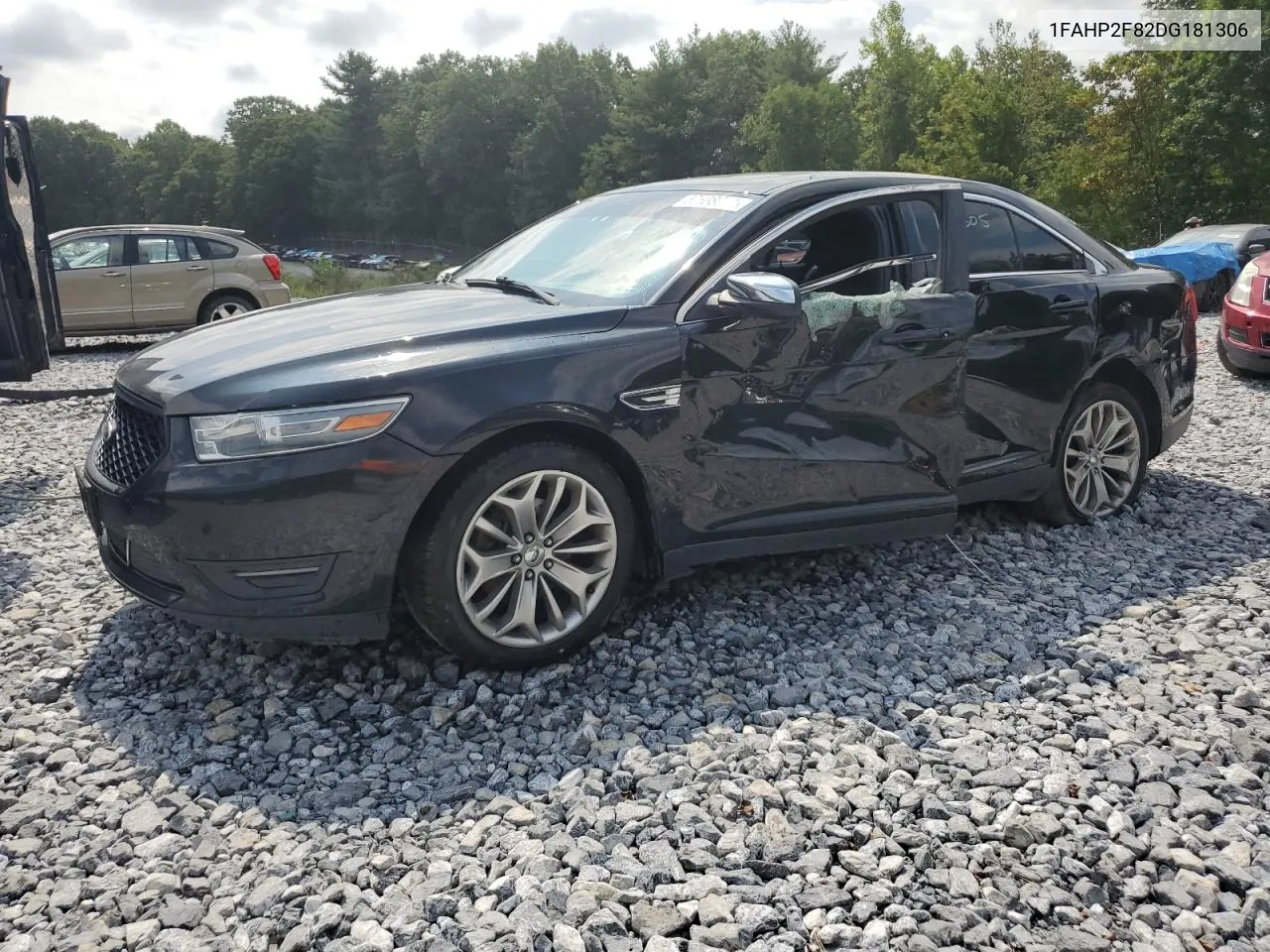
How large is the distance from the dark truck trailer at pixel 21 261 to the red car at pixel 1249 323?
9.58 metres

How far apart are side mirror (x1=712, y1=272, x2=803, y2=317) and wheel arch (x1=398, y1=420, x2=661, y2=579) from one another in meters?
0.69

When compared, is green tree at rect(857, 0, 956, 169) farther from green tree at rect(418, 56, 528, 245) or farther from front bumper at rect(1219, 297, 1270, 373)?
front bumper at rect(1219, 297, 1270, 373)

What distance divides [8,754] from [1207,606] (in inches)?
173

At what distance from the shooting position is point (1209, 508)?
605cm

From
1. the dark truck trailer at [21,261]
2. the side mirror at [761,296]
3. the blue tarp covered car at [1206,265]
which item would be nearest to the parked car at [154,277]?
the dark truck trailer at [21,261]

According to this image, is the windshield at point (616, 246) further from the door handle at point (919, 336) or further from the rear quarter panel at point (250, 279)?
the rear quarter panel at point (250, 279)

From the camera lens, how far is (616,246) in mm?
4566

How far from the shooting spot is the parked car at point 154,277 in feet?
45.1

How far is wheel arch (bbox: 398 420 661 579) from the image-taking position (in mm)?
3609

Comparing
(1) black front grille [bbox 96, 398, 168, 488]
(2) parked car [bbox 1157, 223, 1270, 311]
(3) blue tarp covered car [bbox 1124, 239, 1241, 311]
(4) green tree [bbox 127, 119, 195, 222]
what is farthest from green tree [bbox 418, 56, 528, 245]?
(1) black front grille [bbox 96, 398, 168, 488]

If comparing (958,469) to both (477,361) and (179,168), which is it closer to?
(477,361)

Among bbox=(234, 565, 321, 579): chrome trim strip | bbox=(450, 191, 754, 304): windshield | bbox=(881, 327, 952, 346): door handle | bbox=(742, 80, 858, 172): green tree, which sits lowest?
bbox=(234, 565, 321, 579): chrome trim strip

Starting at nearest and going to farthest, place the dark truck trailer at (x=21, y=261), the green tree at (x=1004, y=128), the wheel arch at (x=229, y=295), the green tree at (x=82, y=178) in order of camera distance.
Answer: the dark truck trailer at (x=21, y=261), the wheel arch at (x=229, y=295), the green tree at (x=1004, y=128), the green tree at (x=82, y=178)

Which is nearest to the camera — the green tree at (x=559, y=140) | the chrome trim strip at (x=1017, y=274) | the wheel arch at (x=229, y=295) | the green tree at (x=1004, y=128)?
the chrome trim strip at (x=1017, y=274)
